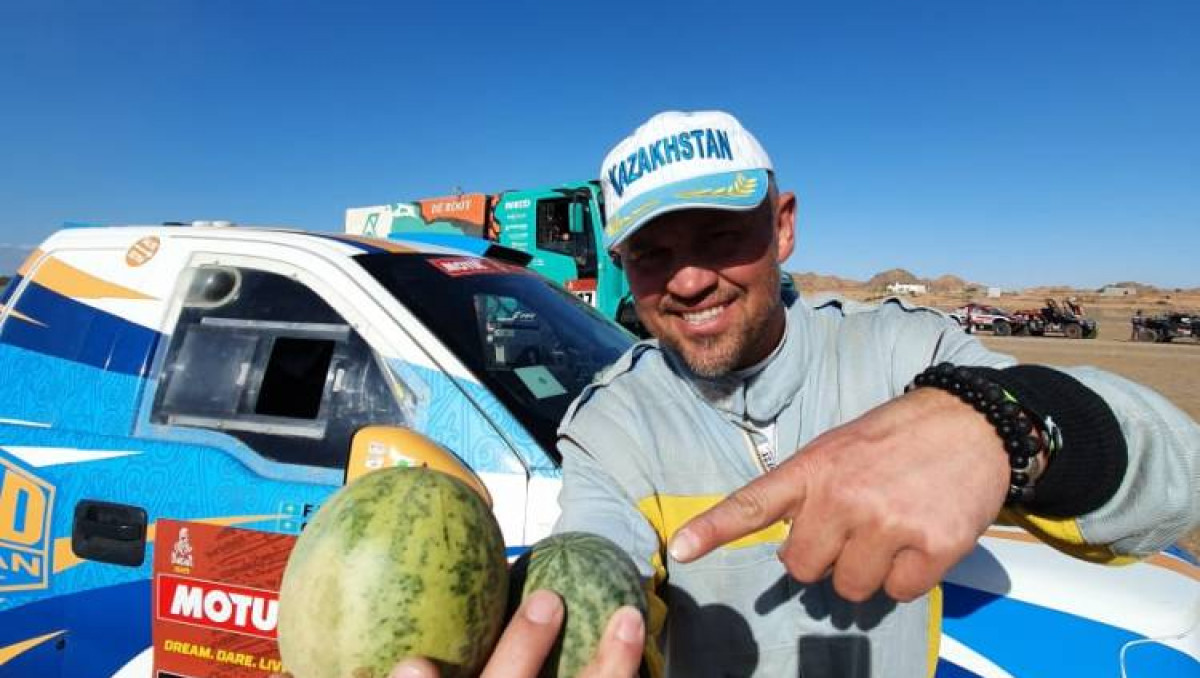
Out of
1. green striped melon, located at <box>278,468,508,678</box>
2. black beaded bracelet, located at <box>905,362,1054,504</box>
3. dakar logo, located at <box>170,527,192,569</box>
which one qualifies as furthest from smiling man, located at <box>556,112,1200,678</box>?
dakar logo, located at <box>170,527,192,569</box>

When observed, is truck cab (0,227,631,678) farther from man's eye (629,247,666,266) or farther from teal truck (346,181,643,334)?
teal truck (346,181,643,334)

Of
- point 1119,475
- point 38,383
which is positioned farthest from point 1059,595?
point 38,383

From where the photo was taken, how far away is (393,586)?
1.06 m

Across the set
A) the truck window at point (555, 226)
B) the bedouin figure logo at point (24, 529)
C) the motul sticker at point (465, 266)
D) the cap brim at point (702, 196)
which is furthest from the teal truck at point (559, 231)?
the cap brim at point (702, 196)

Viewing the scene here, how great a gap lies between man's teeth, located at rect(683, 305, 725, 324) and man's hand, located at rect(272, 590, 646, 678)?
1.06 metres

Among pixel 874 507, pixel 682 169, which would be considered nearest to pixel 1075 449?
pixel 874 507

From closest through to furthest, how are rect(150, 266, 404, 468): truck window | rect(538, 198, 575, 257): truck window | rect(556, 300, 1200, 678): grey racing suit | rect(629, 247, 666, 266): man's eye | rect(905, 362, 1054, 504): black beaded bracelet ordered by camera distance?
rect(905, 362, 1054, 504): black beaded bracelet → rect(556, 300, 1200, 678): grey racing suit → rect(629, 247, 666, 266): man's eye → rect(150, 266, 404, 468): truck window → rect(538, 198, 575, 257): truck window

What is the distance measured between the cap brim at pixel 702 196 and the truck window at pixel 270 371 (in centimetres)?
117

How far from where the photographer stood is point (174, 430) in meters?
2.49

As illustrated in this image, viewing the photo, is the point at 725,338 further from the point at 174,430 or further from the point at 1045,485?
the point at 174,430

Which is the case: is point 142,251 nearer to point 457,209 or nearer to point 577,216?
point 577,216

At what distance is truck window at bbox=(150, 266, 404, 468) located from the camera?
241cm

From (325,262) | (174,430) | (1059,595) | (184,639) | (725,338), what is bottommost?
(184,639)

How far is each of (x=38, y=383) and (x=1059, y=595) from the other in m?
3.88
